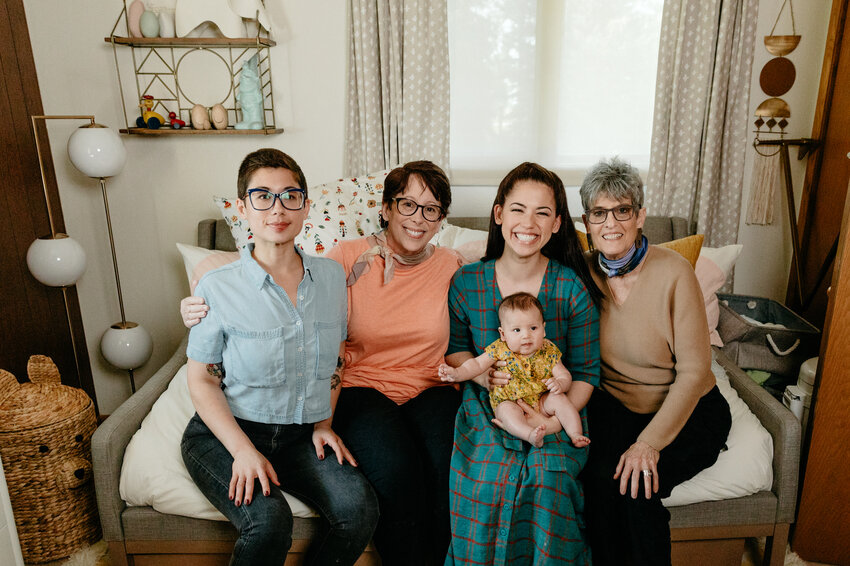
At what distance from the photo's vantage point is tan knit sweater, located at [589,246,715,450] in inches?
57.6

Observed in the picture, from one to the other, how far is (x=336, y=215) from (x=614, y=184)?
102 cm

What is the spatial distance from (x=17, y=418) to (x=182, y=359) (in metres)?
0.51

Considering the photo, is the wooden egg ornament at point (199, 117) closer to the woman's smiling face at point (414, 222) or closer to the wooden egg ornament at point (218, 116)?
the wooden egg ornament at point (218, 116)

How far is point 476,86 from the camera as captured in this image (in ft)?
8.84

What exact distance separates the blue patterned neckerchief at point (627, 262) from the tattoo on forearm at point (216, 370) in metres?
1.05

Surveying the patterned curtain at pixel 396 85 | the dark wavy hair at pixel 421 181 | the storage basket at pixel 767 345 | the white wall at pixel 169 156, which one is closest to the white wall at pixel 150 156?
the white wall at pixel 169 156

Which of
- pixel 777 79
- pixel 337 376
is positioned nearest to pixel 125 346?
pixel 337 376

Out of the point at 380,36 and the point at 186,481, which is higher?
the point at 380,36

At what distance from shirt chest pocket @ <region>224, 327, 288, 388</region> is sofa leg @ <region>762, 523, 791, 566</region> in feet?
4.56

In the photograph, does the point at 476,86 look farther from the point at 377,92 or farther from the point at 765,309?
the point at 765,309

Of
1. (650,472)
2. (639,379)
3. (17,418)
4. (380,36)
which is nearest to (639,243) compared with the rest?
(639,379)

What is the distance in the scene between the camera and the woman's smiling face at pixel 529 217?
4.93 ft

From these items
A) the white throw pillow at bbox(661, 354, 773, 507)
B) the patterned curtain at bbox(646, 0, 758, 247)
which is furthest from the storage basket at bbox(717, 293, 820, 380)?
the white throw pillow at bbox(661, 354, 773, 507)

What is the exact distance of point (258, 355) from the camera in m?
1.36
